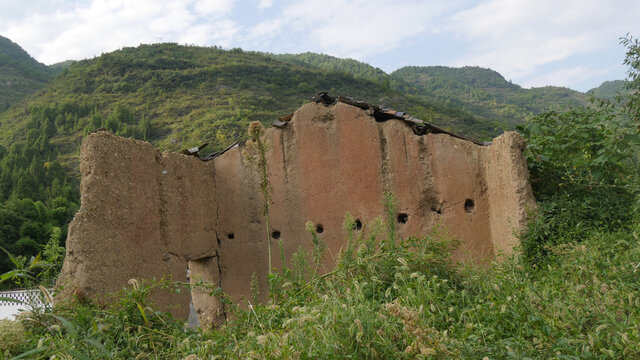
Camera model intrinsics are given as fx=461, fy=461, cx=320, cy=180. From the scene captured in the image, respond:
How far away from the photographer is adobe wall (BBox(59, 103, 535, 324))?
448 cm

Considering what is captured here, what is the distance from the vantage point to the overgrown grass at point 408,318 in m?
2.70

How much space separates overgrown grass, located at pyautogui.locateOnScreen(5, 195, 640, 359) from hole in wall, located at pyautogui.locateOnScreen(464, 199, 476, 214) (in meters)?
0.99

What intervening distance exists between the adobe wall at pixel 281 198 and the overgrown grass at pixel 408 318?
0.66 metres

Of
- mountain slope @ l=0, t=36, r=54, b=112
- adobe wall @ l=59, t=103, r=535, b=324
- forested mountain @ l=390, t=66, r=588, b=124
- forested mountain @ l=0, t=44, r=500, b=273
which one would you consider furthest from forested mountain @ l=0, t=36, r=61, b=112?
adobe wall @ l=59, t=103, r=535, b=324

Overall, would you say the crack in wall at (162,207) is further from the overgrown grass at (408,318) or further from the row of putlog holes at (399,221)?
the row of putlog holes at (399,221)

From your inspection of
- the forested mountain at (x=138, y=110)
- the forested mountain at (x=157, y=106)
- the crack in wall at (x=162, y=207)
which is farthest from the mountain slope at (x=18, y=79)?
the crack in wall at (x=162, y=207)

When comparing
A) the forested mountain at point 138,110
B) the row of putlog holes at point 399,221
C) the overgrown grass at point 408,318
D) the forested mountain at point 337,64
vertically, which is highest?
the forested mountain at point 337,64

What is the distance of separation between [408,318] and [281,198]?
11.9 ft

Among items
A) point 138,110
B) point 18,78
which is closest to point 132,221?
point 138,110

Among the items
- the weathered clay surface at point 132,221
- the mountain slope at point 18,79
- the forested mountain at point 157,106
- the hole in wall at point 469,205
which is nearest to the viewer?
the weathered clay surface at point 132,221

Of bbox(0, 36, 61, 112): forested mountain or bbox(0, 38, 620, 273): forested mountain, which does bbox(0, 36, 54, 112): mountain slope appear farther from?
bbox(0, 38, 620, 273): forested mountain

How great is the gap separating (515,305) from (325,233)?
296cm

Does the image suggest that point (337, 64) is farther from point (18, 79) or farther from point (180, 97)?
point (18, 79)

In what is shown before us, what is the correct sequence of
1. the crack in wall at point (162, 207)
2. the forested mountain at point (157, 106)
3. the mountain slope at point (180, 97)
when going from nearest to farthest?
the crack in wall at point (162, 207), the forested mountain at point (157, 106), the mountain slope at point (180, 97)
